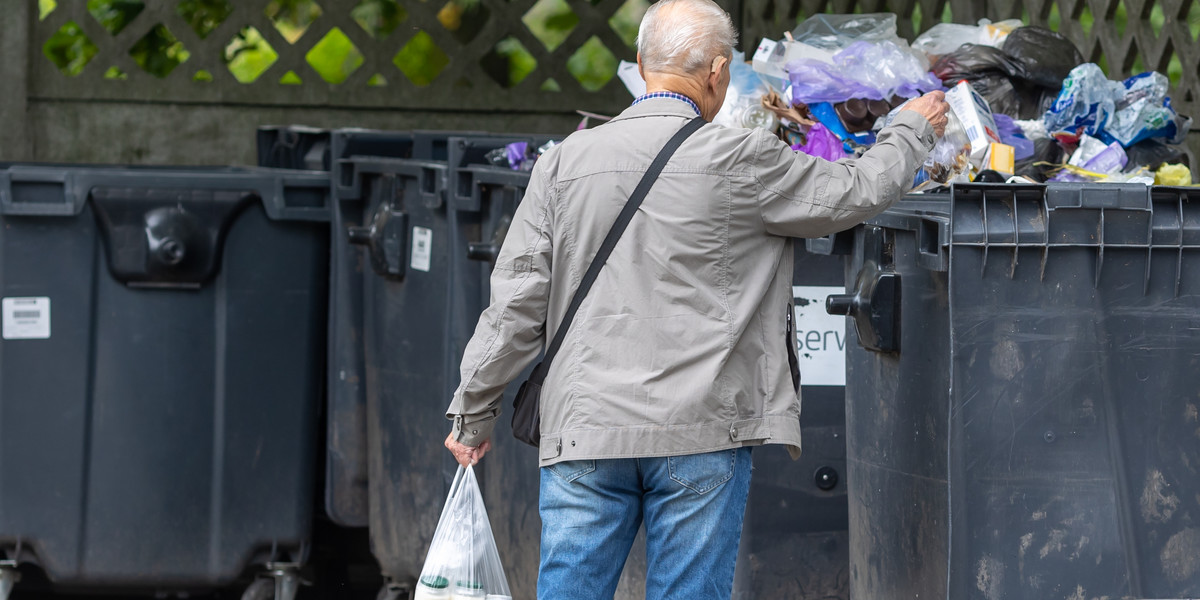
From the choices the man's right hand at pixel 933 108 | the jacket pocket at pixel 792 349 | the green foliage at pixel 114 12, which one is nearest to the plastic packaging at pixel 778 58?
the man's right hand at pixel 933 108

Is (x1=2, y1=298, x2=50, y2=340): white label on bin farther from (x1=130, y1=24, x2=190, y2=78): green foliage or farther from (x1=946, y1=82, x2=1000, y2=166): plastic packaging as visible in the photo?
(x1=130, y1=24, x2=190, y2=78): green foliage

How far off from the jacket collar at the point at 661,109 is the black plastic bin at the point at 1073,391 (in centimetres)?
45

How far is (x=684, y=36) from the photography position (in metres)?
2.35

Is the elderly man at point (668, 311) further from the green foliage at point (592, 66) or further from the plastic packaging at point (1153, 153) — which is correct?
the green foliage at point (592, 66)

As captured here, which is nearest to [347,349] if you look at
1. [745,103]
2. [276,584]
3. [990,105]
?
[276,584]

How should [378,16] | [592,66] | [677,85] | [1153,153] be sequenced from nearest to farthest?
[677,85] < [1153,153] < [378,16] < [592,66]

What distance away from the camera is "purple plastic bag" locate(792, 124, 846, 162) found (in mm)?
3264

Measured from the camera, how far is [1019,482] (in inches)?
91.7

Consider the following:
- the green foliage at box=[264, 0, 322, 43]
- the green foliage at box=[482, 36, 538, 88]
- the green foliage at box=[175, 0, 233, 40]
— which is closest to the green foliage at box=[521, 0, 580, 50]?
the green foliage at box=[482, 36, 538, 88]

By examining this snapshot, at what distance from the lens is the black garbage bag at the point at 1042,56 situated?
12.0 feet

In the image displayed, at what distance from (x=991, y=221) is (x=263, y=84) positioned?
197 inches

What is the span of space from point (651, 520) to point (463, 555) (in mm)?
442

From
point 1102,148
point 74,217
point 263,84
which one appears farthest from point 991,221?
point 263,84

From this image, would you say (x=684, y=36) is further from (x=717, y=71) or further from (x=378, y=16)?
(x=378, y=16)
